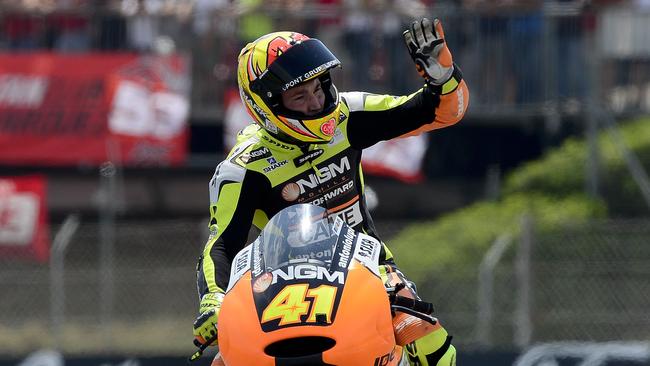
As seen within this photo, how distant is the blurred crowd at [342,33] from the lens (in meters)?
14.5

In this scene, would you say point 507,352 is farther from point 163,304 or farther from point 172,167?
point 172,167

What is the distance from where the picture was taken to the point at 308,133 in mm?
6145

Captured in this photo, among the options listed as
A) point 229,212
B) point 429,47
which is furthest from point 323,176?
point 429,47

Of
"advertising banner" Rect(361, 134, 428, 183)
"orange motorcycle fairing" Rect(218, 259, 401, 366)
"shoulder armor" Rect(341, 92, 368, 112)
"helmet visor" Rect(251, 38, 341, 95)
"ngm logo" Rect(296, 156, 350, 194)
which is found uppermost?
"advertising banner" Rect(361, 134, 428, 183)

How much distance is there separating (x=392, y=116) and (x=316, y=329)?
7.16 feet

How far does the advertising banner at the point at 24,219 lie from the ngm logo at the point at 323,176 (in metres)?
6.72

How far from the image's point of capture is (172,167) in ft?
47.1

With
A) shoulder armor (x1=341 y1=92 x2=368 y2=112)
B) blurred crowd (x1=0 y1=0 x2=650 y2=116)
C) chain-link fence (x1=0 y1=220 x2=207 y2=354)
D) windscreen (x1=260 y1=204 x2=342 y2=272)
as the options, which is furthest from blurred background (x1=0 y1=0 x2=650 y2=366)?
windscreen (x1=260 y1=204 x2=342 y2=272)

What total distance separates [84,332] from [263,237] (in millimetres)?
7777

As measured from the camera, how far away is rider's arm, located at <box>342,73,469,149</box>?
6.50m

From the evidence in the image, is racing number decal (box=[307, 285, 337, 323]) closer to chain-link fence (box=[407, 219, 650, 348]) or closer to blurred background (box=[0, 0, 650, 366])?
chain-link fence (box=[407, 219, 650, 348])

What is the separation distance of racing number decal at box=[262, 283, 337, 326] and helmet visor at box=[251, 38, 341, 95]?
4.79ft

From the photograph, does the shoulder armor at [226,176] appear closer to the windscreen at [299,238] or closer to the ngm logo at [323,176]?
the ngm logo at [323,176]

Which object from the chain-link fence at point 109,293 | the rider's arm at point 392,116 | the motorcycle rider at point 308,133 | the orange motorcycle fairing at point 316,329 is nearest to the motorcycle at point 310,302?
the orange motorcycle fairing at point 316,329
